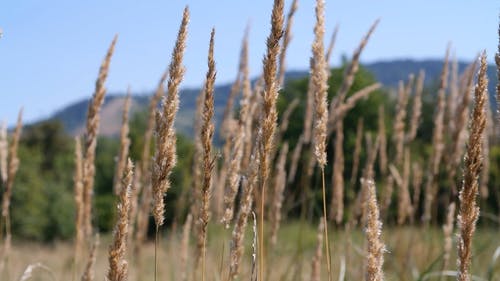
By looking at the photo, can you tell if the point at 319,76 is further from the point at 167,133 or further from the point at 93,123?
the point at 93,123

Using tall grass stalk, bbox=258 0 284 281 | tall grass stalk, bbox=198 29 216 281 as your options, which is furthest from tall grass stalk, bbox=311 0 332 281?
tall grass stalk, bbox=198 29 216 281

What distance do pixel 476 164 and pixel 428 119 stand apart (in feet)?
137

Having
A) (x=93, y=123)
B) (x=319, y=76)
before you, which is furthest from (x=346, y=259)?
(x=319, y=76)

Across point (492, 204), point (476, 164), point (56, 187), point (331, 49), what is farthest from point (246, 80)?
point (56, 187)

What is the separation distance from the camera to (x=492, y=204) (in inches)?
768

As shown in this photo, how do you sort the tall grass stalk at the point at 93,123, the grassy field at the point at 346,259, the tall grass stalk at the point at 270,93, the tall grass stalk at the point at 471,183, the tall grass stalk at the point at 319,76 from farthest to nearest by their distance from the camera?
the grassy field at the point at 346,259
the tall grass stalk at the point at 93,123
the tall grass stalk at the point at 319,76
the tall grass stalk at the point at 270,93
the tall grass stalk at the point at 471,183

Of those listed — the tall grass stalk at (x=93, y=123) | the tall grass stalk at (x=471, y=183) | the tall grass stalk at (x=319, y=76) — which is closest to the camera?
the tall grass stalk at (x=471, y=183)

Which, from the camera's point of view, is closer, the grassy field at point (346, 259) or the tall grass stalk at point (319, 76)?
the tall grass stalk at point (319, 76)

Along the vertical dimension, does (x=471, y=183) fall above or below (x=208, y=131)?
below

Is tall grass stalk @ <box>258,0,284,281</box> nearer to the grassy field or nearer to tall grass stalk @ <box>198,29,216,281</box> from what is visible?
tall grass stalk @ <box>198,29,216,281</box>

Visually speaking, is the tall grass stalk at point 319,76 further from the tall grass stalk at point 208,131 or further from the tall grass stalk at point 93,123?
the tall grass stalk at point 93,123

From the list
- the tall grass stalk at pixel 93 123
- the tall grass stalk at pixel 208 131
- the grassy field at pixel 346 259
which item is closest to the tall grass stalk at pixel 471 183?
the grassy field at pixel 346 259

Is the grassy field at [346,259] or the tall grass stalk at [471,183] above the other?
the tall grass stalk at [471,183]

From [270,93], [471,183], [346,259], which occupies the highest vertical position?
[270,93]
